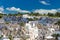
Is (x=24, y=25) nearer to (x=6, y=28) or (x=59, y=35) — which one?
(x=6, y=28)

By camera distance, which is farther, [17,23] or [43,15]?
[43,15]

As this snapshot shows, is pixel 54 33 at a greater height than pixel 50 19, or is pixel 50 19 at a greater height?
pixel 50 19

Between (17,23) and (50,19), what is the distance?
859mm

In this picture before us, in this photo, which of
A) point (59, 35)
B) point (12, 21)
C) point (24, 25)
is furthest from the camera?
point (12, 21)

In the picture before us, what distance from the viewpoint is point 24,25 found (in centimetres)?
398

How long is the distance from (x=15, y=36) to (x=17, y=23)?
0.57m

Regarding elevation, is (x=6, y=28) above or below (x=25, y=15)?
below

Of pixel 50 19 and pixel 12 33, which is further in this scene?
pixel 50 19

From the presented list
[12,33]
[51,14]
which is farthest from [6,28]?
[51,14]

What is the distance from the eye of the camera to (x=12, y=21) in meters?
4.29

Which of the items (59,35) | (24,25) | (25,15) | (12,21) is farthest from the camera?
(25,15)

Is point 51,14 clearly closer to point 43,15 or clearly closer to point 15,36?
point 43,15

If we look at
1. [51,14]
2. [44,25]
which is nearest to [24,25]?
[44,25]

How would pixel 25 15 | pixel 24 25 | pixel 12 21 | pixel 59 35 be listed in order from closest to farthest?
1. pixel 59 35
2. pixel 24 25
3. pixel 12 21
4. pixel 25 15
